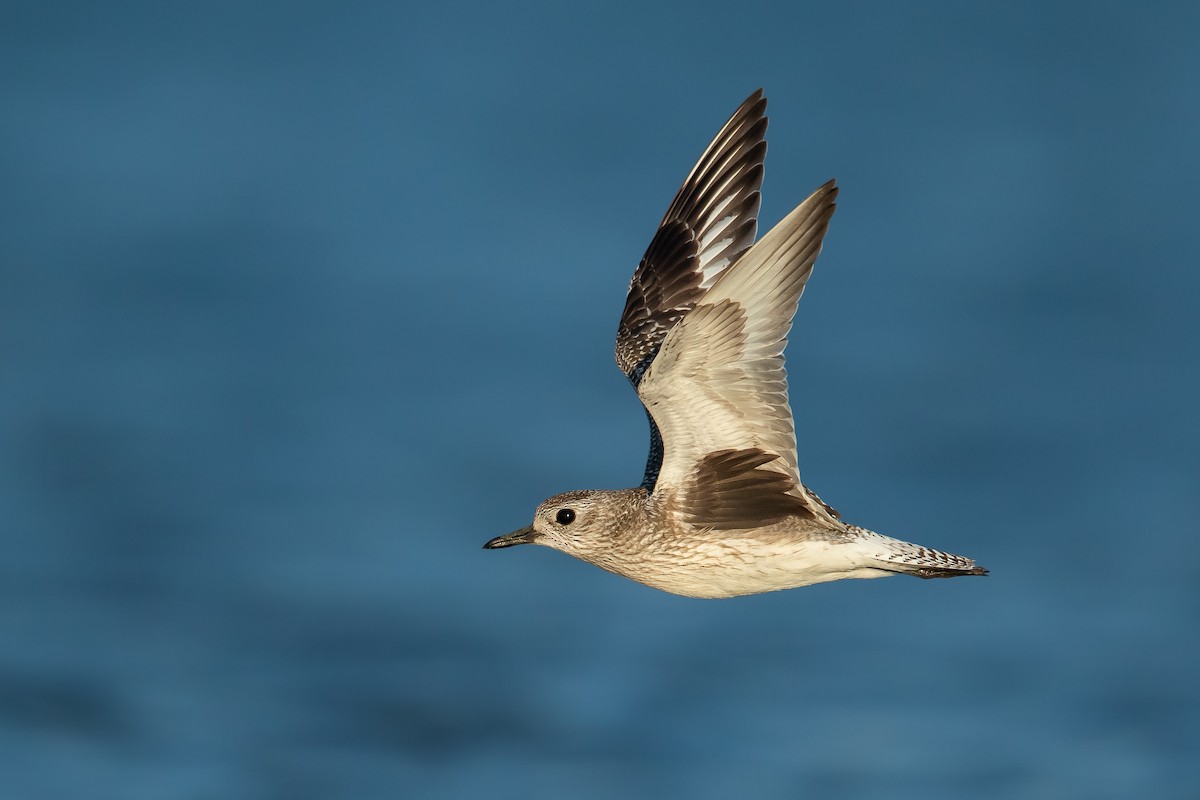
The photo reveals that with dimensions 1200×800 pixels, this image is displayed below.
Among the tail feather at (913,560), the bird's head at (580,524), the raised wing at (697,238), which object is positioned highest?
the raised wing at (697,238)

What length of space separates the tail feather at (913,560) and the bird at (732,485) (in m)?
0.01

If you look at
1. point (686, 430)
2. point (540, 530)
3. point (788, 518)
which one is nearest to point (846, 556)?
point (788, 518)

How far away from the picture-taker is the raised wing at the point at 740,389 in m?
11.4

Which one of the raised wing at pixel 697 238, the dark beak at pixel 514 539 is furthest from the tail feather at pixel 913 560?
the raised wing at pixel 697 238

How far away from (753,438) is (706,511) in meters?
0.83

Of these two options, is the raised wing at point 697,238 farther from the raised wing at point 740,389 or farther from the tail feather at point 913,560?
the tail feather at point 913,560

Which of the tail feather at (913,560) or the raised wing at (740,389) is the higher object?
the raised wing at (740,389)

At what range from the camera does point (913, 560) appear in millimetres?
12539

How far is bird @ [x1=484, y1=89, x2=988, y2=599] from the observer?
11.5 m

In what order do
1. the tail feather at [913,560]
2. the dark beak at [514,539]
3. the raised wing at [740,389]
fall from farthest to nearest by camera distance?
the dark beak at [514,539]
the tail feather at [913,560]
the raised wing at [740,389]

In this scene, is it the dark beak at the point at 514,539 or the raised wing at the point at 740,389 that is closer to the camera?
the raised wing at the point at 740,389

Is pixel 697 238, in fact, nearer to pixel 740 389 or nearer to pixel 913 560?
pixel 740 389

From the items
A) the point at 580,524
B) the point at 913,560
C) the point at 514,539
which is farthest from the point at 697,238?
the point at 913,560

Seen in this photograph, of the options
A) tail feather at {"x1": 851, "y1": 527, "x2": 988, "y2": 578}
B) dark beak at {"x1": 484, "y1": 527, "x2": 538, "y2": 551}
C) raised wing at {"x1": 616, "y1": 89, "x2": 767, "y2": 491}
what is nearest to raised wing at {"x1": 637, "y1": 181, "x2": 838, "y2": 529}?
tail feather at {"x1": 851, "y1": 527, "x2": 988, "y2": 578}
